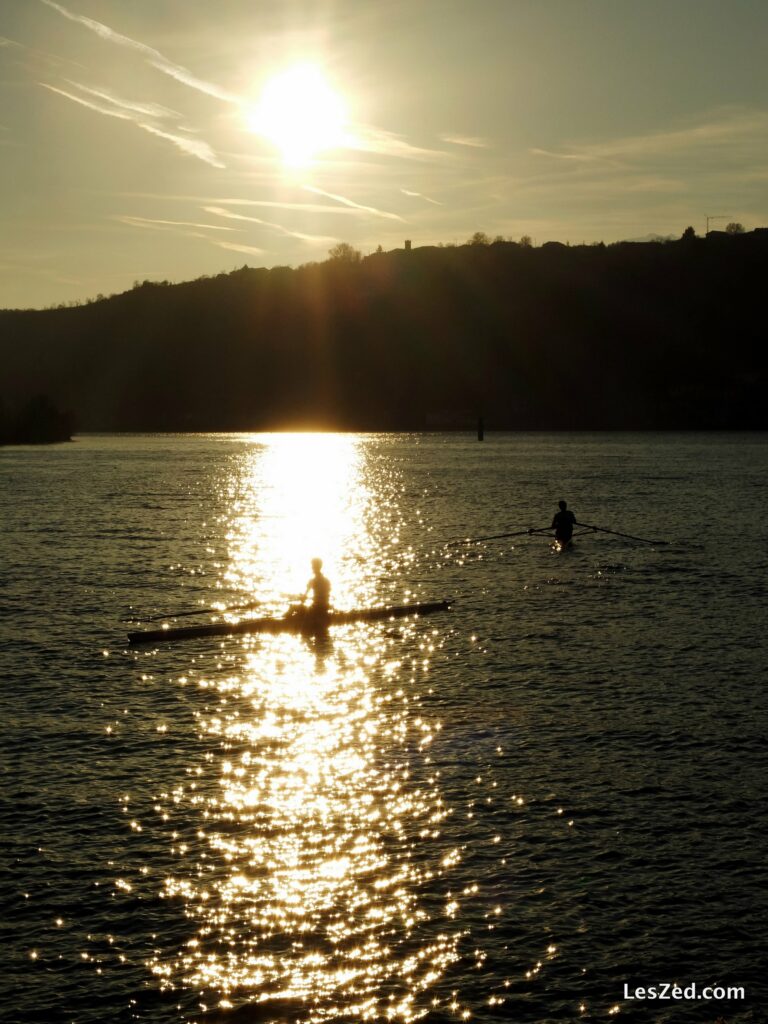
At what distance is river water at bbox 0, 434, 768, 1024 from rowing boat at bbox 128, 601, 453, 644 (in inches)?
23.0

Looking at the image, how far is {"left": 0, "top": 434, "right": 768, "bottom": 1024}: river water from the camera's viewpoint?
13.7m

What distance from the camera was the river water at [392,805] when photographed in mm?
13711

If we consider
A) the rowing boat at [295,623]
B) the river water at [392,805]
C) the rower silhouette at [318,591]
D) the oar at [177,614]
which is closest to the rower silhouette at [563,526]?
the river water at [392,805]

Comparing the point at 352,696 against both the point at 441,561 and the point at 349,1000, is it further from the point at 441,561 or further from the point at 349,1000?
the point at 441,561

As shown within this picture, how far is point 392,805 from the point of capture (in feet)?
62.9

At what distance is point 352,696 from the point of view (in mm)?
27000

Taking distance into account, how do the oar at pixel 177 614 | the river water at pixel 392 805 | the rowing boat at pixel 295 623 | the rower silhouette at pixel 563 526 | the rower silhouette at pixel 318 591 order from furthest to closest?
the rower silhouette at pixel 563 526 < the oar at pixel 177 614 < the rower silhouette at pixel 318 591 < the rowing boat at pixel 295 623 < the river water at pixel 392 805

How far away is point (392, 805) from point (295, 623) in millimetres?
16619

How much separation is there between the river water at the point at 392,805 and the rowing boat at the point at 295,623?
584 mm

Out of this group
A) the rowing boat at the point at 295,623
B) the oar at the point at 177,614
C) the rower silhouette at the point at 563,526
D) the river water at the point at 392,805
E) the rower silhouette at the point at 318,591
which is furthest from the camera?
the rower silhouette at the point at 563,526

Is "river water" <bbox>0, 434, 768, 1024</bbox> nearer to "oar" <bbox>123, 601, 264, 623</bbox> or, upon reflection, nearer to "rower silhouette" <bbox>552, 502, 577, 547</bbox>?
"oar" <bbox>123, 601, 264, 623</bbox>

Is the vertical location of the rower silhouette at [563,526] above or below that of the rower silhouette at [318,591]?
above

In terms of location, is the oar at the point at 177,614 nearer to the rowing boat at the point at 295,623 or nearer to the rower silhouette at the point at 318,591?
the rowing boat at the point at 295,623

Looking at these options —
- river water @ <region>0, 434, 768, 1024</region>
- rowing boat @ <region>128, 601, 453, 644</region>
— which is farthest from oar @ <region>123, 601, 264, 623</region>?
river water @ <region>0, 434, 768, 1024</region>
